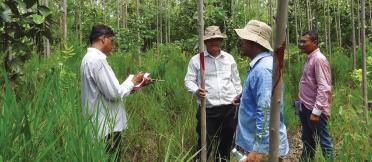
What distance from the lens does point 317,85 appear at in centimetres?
371

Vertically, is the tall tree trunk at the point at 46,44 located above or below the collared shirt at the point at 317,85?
above

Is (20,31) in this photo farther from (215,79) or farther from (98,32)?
(215,79)

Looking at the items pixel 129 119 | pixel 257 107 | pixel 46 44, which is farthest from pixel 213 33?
pixel 46 44

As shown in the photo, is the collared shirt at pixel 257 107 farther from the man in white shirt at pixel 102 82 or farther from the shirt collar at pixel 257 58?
the man in white shirt at pixel 102 82

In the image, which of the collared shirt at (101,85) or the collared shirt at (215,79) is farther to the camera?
the collared shirt at (215,79)

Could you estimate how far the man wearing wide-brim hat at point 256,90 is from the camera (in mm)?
2160

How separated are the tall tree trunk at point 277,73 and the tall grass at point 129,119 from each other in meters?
0.41

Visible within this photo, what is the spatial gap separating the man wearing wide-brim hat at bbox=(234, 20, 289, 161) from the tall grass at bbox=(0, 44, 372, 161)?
34cm

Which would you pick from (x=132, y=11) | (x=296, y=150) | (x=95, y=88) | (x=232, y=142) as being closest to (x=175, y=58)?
(x=296, y=150)

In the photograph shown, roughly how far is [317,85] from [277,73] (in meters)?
2.72

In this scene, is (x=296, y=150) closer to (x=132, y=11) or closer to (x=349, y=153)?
(x=349, y=153)

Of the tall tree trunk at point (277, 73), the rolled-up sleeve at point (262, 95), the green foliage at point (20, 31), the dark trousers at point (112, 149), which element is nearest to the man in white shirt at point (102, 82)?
the dark trousers at point (112, 149)

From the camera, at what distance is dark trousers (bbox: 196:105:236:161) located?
148 inches

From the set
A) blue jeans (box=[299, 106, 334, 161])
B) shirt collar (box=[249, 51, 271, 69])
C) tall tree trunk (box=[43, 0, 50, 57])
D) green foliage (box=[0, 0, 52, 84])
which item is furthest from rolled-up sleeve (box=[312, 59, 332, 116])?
tall tree trunk (box=[43, 0, 50, 57])
